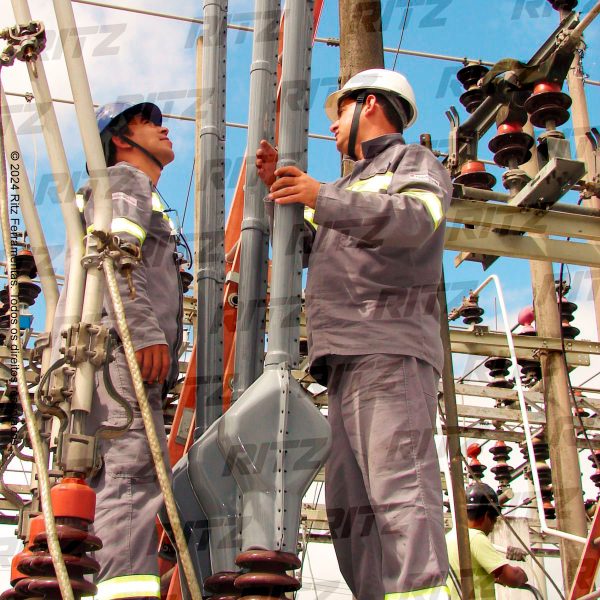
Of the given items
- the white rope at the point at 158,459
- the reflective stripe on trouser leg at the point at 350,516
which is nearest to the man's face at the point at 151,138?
the reflective stripe on trouser leg at the point at 350,516

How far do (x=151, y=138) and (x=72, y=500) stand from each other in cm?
194

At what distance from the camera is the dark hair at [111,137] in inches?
151

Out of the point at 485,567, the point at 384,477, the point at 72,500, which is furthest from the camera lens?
the point at 485,567

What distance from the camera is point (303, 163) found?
308cm

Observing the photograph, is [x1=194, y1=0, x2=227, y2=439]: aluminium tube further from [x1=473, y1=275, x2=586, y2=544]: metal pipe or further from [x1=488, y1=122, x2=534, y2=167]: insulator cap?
[x1=488, y1=122, x2=534, y2=167]: insulator cap

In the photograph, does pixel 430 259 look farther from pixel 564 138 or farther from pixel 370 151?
pixel 564 138

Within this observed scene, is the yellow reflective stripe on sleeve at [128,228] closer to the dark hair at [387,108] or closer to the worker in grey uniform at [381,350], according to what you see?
the worker in grey uniform at [381,350]

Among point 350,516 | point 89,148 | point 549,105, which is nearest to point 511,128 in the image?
A: point 549,105

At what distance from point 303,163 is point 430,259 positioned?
0.55 m

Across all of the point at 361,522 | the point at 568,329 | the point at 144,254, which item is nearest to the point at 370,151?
the point at 144,254

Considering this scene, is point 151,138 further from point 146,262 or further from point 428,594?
point 428,594

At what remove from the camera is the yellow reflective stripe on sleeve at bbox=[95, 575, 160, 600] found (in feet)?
9.55

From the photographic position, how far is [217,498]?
2.88 metres

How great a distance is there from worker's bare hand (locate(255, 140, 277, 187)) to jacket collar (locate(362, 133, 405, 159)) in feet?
1.25
